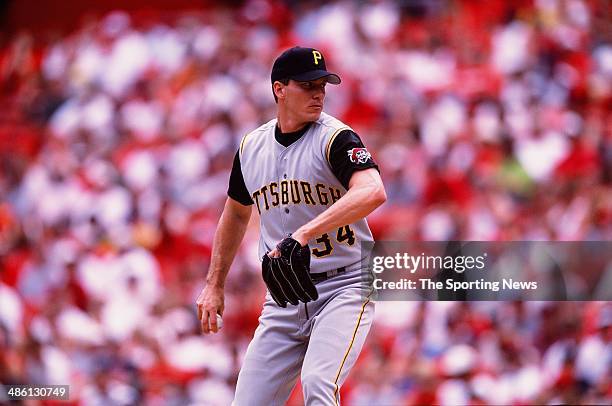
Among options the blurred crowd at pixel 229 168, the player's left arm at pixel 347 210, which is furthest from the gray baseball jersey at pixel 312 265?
the blurred crowd at pixel 229 168

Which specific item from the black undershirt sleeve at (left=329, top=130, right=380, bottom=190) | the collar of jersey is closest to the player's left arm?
the black undershirt sleeve at (left=329, top=130, right=380, bottom=190)

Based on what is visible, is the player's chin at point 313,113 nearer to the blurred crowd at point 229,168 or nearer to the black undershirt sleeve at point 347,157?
the black undershirt sleeve at point 347,157

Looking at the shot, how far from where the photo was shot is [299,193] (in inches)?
174

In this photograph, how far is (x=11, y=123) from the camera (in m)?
12.0

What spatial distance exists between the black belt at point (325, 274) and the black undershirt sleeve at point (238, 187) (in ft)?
1.84

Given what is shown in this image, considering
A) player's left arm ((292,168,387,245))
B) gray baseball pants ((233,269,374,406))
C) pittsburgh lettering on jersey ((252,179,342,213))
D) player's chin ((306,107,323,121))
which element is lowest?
gray baseball pants ((233,269,374,406))

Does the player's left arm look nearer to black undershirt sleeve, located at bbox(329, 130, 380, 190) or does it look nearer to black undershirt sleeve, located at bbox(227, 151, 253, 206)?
black undershirt sleeve, located at bbox(329, 130, 380, 190)

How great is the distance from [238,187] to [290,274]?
85cm

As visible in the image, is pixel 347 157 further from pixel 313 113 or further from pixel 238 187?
pixel 238 187

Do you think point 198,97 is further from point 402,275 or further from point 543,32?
point 402,275

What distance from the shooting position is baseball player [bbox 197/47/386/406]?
411 cm

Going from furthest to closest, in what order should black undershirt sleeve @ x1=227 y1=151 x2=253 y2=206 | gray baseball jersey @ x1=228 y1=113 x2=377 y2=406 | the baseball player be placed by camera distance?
1. black undershirt sleeve @ x1=227 y1=151 x2=253 y2=206
2. gray baseball jersey @ x1=228 y1=113 x2=377 y2=406
3. the baseball player

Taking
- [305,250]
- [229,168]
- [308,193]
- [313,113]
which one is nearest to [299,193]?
[308,193]

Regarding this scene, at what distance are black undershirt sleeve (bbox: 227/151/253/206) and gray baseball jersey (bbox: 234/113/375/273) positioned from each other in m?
0.17
